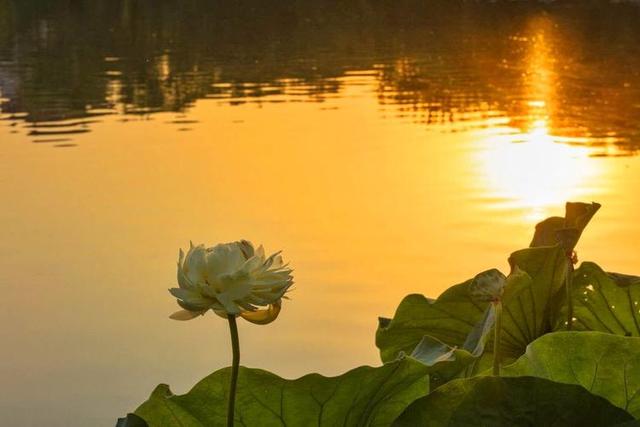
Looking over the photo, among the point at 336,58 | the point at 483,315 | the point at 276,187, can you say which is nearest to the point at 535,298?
the point at 483,315

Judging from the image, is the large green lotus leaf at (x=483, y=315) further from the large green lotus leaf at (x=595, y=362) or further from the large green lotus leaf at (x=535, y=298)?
the large green lotus leaf at (x=595, y=362)

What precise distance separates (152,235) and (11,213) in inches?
54.8

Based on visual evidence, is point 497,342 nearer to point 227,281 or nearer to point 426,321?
point 227,281

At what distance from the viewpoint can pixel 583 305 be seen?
168 centimetres

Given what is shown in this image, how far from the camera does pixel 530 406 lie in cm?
102

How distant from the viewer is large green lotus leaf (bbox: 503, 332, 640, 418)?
113 centimetres

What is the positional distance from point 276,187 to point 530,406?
992 centimetres

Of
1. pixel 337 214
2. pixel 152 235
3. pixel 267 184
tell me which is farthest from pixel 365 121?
pixel 152 235

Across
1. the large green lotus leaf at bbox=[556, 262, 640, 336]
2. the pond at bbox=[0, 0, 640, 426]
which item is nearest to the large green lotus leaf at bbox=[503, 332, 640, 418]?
the large green lotus leaf at bbox=[556, 262, 640, 336]

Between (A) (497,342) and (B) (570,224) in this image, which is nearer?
(A) (497,342)

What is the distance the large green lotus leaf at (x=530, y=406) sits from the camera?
102 centimetres

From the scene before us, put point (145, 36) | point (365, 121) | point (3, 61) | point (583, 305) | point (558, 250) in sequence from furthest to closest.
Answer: point (145, 36), point (3, 61), point (365, 121), point (583, 305), point (558, 250)

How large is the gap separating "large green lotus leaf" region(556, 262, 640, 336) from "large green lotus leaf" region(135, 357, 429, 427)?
456 mm

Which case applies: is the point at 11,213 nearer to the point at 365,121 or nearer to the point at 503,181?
the point at 503,181
